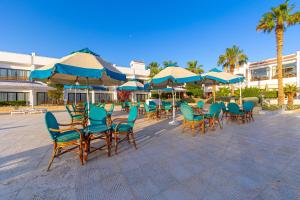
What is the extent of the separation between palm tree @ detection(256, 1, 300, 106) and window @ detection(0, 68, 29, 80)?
3200 cm

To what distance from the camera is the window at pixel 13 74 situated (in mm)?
20922

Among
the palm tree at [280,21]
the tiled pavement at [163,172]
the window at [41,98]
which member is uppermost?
the palm tree at [280,21]

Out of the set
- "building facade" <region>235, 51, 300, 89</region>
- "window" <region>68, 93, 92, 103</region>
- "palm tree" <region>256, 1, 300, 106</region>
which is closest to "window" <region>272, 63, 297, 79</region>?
"building facade" <region>235, 51, 300, 89</region>

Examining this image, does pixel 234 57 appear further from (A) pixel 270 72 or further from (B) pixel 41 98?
(B) pixel 41 98

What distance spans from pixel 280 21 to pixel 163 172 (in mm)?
17035

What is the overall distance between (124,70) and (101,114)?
28.2 metres

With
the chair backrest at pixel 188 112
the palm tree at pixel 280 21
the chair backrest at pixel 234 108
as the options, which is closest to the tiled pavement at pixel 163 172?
the chair backrest at pixel 188 112

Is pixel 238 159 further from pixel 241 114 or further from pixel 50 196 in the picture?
pixel 241 114

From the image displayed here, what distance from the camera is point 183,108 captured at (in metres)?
5.26

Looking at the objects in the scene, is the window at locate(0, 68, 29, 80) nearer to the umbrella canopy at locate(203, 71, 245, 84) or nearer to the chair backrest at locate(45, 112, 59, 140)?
the chair backrest at locate(45, 112, 59, 140)

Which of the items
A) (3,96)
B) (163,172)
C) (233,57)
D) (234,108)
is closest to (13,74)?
(3,96)

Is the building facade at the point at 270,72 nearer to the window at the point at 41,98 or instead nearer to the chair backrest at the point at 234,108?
the chair backrest at the point at 234,108

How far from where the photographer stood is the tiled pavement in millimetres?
2059

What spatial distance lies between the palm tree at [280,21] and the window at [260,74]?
1674cm
